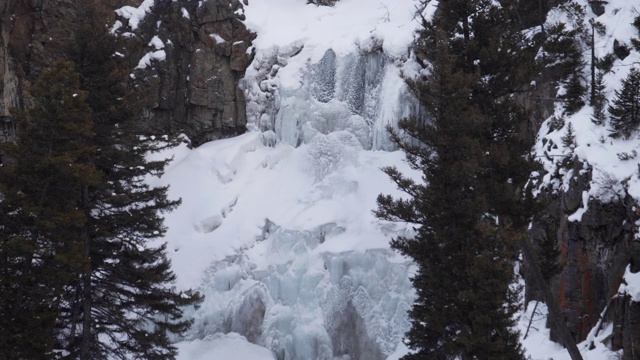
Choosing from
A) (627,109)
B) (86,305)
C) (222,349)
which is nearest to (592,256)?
(627,109)

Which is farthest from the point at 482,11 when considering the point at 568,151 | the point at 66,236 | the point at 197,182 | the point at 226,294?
the point at 197,182

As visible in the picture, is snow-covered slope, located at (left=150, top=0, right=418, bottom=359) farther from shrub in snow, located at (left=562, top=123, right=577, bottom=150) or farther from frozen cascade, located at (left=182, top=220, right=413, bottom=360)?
shrub in snow, located at (left=562, top=123, right=577, bottom=150)

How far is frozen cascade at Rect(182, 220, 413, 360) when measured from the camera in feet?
59.9

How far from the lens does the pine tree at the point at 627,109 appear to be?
567 inches

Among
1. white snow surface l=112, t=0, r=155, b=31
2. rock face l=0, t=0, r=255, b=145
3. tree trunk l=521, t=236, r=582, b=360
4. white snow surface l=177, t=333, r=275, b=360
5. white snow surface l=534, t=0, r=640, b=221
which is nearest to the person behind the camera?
tree trunk l=521, t=236, r=582, b=360

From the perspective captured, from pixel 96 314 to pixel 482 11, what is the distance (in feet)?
34.9

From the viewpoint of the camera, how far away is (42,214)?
10117 millimetres

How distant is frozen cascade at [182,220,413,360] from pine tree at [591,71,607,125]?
23.8ft

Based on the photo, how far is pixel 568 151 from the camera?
15.6 meters

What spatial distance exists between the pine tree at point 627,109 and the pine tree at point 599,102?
0.41 metres

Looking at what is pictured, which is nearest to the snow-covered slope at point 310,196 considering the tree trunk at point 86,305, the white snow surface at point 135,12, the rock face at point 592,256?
the rock face at point 592,256

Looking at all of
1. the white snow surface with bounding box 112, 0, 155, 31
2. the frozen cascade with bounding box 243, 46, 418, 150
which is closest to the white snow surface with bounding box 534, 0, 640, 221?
the frozen cascade with bounding box 243, 46, 418, 150

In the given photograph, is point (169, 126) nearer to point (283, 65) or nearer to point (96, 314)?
point (283, 65)

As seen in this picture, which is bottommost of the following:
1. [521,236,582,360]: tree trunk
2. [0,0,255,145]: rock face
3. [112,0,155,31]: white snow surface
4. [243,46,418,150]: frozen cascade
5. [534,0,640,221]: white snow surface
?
[521,236,582,360]: tree trunk
